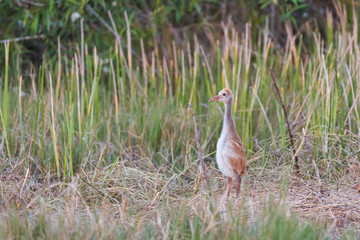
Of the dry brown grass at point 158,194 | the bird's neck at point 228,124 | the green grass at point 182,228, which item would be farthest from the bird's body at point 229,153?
the green grass at point 182,228

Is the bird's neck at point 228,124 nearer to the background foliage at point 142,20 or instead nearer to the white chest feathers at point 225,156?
the white chest feathers at point 225,156

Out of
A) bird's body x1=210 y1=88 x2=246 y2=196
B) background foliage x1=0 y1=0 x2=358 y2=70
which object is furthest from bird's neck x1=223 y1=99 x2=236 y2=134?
background foliage x1=0 y1=0 x2=358 y2=70

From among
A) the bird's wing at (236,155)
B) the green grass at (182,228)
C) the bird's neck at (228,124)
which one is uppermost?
the bird's neck at (228,124)

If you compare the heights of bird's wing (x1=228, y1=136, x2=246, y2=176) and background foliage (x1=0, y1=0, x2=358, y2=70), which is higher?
background foliage (x1=0, y1=0, x2=358, y2=70)

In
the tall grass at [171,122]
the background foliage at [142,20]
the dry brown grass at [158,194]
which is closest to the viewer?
the dry brown grass at [158,194]

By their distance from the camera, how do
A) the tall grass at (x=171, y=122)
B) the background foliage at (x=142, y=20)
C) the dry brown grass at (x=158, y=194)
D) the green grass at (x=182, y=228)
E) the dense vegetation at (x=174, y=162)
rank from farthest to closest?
the background foliage at (x=142, y=20), the tall grass at (x=171, y=122), the dry brown grass at (x=158, y=194), the dense vegetation at (x=174, y=162), the green grass at (x=182, y=228)

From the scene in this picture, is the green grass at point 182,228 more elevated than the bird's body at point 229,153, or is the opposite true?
the bird's body at point 229,153

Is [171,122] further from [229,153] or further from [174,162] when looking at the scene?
[229,153]

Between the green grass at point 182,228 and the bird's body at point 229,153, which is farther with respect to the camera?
the bird's body at point 229,153

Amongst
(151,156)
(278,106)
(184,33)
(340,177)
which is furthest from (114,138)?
(184,33)

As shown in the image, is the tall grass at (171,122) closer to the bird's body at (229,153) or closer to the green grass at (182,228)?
the bird's body at (229,153)

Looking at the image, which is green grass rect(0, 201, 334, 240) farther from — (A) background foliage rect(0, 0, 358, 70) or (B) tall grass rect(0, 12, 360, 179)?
(A) background foliage rect(0, 0, 358, 70)

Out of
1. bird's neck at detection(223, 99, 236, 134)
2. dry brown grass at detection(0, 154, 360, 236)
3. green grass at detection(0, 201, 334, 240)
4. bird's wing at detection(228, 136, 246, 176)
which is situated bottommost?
dry brown grass at detection(0, 154, 360, 236)

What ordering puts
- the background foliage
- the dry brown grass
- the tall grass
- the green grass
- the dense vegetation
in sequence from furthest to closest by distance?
the background foliage, the tall grass, the dry brown grass, the dense vegetation, the green grass
